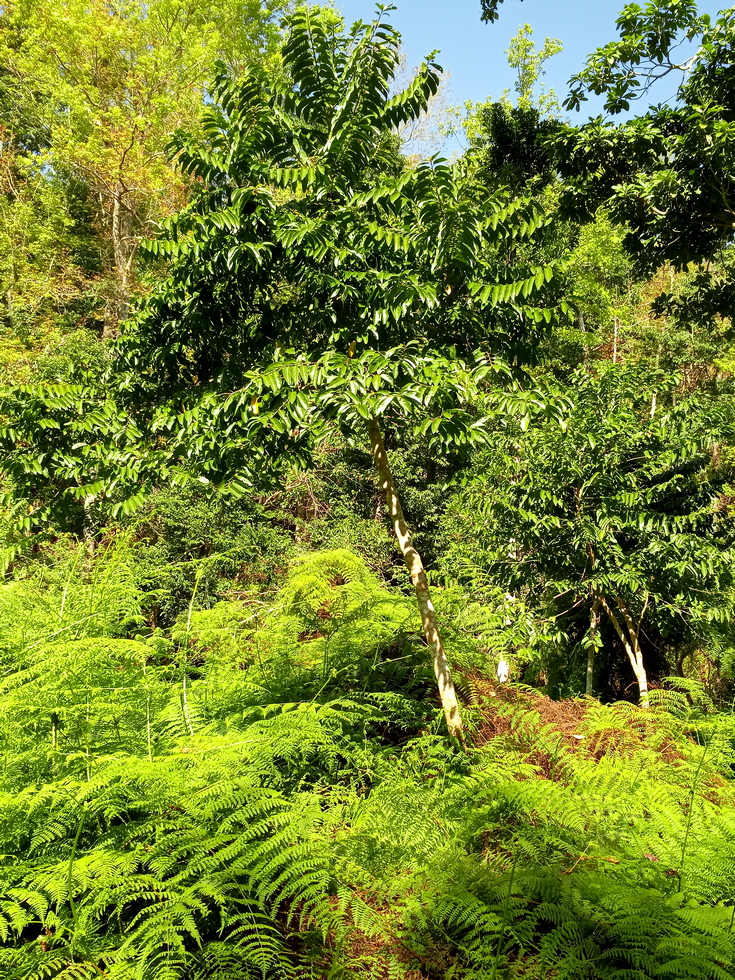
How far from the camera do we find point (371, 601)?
6617 millimetres

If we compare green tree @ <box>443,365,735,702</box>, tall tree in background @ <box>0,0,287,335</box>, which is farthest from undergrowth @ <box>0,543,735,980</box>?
tall tree in background @ <box>0,0,287,335</box>

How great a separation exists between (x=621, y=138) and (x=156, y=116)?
12.9 meters

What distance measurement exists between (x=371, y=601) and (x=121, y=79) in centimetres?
1547

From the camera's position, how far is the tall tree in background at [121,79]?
14453 millimetres

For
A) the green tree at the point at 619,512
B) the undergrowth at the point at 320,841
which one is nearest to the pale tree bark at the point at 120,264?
the green tree at the point at 619,512

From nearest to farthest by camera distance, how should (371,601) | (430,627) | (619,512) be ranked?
(430,627), (371,601), (619,512)

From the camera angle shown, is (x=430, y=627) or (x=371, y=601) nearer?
(x=430, y=627)

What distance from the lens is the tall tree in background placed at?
14453mm

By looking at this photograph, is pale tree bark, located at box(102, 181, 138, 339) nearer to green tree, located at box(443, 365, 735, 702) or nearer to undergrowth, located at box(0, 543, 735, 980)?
green tree, located at box(443, 365, 735, 702)

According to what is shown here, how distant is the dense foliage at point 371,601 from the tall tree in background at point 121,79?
10.9 metres

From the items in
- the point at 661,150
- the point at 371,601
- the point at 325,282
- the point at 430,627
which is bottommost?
the point at 430,627

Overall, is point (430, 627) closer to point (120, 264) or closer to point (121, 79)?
point (120, 264)

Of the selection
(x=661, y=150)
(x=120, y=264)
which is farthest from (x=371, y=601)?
(x=120, y=264)

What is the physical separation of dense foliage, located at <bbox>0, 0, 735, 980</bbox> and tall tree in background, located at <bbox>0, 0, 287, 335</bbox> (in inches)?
429
